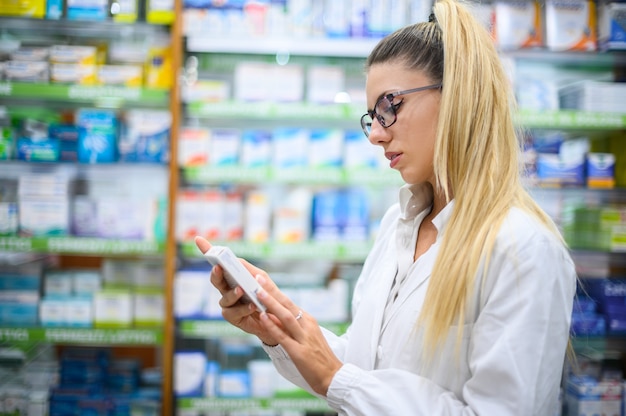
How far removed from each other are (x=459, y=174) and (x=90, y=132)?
98.2 inches

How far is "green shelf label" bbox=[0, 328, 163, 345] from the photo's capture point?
291 centimetres

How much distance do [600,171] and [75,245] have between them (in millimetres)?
3132

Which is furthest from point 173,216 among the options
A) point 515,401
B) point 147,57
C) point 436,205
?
point 515,401

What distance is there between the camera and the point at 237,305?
134cm

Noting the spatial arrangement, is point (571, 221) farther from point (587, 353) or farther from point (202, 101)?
point (202, 101)

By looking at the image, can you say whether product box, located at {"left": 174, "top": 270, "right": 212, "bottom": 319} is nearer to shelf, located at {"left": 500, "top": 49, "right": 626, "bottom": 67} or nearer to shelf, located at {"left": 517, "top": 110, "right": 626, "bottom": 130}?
shelf, located at {"left": 517, "top": 110, "right": 626, "bottom": 130}

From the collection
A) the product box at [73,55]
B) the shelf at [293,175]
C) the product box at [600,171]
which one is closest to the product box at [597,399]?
the product box at [600,171]

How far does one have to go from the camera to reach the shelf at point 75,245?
2.90 metres

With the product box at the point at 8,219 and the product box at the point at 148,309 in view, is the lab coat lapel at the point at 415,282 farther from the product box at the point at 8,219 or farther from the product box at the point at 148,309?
the product box at the point at 8,219

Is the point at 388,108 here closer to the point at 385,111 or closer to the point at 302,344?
the point at 385,111

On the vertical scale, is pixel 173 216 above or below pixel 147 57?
below

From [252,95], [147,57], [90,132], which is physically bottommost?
[90,132]

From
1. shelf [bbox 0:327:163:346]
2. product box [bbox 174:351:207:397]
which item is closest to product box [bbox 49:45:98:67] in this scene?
shelf [bbox 0:327:163:346]

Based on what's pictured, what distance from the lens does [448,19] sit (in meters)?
1.23
